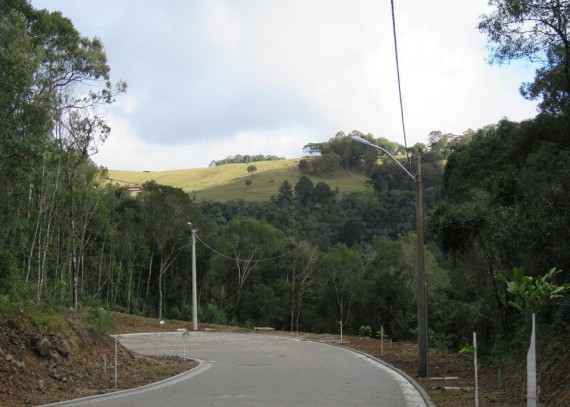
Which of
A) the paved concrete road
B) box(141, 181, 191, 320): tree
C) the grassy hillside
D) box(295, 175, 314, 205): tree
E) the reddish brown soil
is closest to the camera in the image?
the reddish brown soil

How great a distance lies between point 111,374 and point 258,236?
47345mm

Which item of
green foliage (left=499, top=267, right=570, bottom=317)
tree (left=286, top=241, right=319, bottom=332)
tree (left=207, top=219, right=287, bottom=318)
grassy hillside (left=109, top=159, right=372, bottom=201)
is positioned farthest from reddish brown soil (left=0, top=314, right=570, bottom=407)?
grassy hillside (left=109, top=159, right=372, bottom=201)

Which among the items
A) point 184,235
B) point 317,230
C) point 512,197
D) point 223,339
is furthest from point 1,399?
point 317,230

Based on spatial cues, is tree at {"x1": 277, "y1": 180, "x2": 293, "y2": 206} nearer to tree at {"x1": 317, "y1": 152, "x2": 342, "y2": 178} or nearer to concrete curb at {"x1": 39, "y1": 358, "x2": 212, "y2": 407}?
tree at {"x1": 317, "y1": 152, "x2": 342, "y2": 178}

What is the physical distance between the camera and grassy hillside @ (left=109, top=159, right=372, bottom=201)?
112m

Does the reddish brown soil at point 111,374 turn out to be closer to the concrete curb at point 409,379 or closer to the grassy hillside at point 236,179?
the concrete curb at point 409,379

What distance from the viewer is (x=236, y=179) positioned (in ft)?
439

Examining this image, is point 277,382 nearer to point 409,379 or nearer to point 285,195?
point 409,379

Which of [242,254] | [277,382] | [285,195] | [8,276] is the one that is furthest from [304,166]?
[277,382]

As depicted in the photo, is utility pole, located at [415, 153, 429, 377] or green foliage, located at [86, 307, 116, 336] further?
green foliage, located at [86, 307, 116, 336]

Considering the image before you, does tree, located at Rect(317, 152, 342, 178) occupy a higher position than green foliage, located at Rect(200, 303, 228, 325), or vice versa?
tree, located at Rect(317, 152, 342, 178)

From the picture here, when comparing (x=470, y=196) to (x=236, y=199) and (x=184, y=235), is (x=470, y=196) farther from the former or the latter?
(x=236, y=199)

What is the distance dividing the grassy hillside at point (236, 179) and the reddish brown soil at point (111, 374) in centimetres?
8182

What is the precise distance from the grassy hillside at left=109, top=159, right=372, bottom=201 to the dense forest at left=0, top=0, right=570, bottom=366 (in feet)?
137
